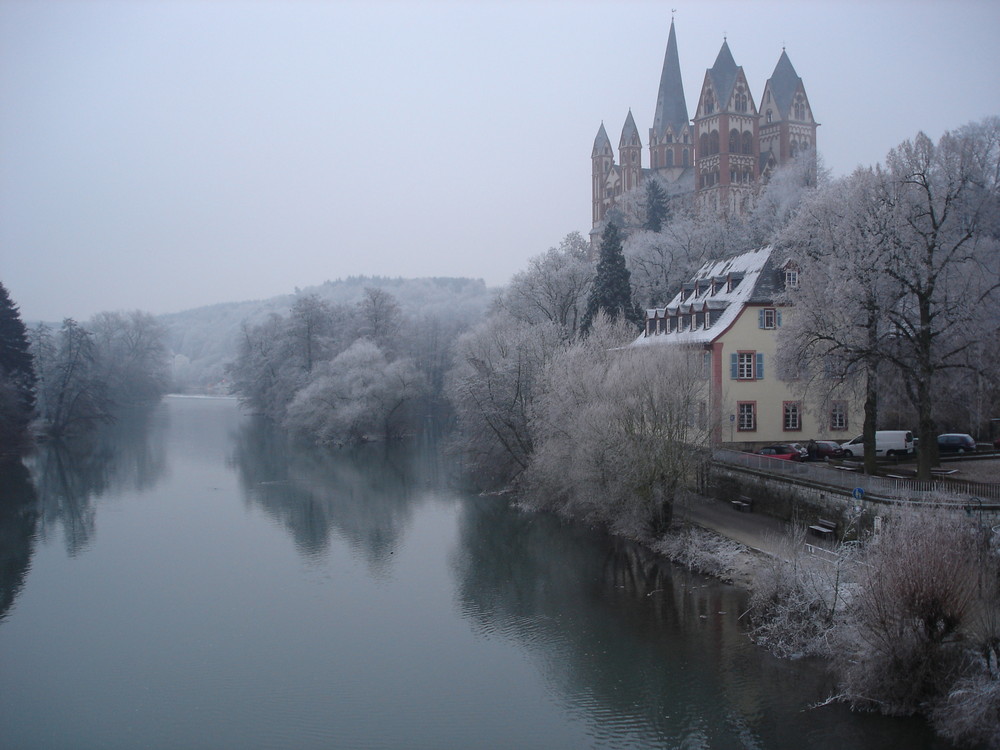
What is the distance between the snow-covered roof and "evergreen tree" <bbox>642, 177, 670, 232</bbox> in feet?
74.2

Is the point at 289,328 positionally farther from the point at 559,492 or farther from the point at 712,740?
the point at 712,740

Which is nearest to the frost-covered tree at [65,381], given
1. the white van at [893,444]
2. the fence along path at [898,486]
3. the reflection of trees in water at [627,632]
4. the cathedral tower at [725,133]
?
the reflection of trees in water at [627,632]

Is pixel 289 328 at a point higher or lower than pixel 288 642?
higher

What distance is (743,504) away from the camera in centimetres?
2466

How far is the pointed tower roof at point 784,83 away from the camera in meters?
73.4

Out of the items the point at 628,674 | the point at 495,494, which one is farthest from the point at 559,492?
the point at 628,674

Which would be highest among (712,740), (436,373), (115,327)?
(115,327)

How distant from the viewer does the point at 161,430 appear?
2336 inches

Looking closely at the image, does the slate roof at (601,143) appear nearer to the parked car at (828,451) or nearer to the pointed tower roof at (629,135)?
the pointed tower roof at (629,135)

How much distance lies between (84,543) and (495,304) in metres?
32.0

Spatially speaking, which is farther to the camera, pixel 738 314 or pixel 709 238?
pixel 709 238

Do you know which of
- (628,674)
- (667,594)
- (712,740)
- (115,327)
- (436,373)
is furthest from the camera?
(115,327)

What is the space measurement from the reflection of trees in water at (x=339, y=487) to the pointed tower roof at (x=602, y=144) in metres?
52.3

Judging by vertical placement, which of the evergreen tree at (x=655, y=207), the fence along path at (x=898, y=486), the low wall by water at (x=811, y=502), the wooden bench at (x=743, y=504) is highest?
the evergreen tree at (x=655, y=207)
